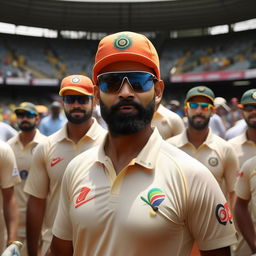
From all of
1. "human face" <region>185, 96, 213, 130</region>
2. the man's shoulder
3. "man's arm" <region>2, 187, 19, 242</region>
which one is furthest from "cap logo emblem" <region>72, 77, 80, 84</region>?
the man's shoulder

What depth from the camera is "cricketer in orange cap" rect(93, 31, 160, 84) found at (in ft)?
5.77

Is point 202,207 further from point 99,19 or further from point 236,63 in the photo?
point 99,19

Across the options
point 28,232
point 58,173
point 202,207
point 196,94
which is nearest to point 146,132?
point 202,207

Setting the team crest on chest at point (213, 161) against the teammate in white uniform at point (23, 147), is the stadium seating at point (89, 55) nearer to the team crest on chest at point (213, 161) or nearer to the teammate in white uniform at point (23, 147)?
the teammate in white uniform at point (23, 147)

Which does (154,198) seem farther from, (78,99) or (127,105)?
(78,99)

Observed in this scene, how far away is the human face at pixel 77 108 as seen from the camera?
381 centimetres

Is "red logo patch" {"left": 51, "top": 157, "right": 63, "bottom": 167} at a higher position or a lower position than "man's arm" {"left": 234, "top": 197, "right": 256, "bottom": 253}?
higher

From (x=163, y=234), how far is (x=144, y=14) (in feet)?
97.8

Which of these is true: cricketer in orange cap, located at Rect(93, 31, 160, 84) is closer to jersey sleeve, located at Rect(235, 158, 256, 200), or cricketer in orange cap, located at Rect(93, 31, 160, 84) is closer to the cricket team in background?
the cricket team in background

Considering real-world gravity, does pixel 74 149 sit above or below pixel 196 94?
below

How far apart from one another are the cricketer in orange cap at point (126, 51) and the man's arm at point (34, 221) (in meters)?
2.23

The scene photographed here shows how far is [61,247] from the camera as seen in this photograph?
1.98 metres

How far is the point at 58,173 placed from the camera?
354cm

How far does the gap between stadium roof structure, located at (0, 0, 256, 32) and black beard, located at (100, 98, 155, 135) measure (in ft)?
89.0
